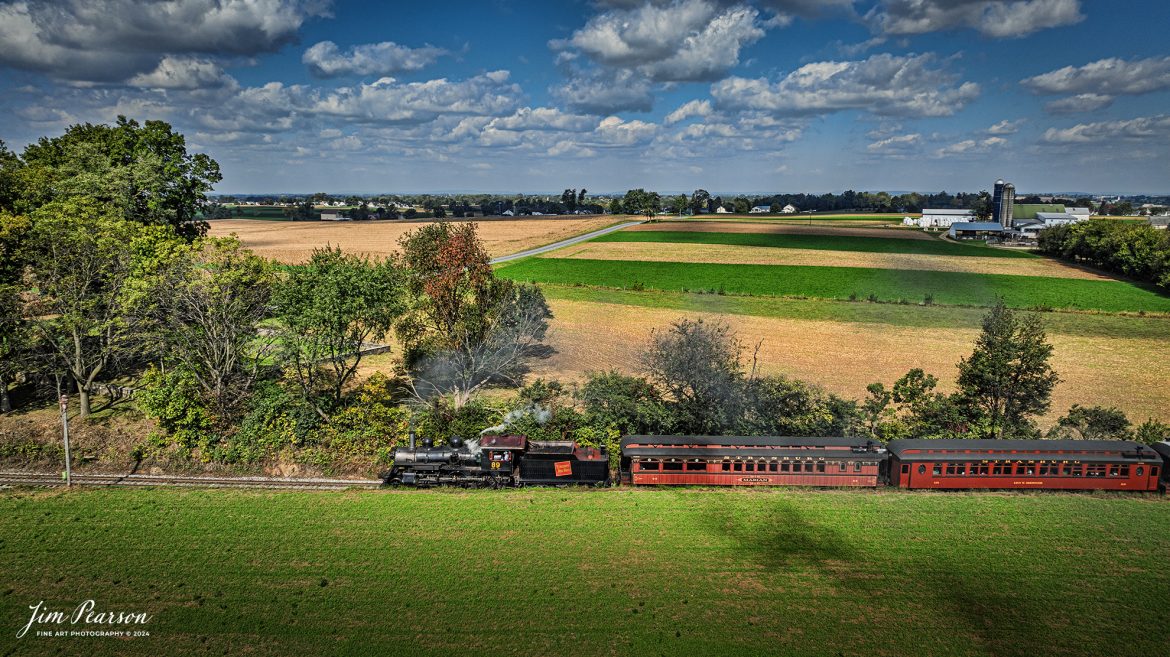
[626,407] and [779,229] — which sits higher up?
[779,229]

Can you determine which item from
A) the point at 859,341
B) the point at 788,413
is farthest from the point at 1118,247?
the point at 788,413

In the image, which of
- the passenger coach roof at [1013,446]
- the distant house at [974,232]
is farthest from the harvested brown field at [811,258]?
the passenger coach roof at [1013,446]

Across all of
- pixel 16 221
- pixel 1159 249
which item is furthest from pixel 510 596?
pixel 1159 249

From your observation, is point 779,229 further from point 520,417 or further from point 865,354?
point 520,417

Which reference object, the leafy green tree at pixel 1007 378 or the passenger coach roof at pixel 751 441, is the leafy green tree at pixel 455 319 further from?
the leafy green tree at pixel 1007 378

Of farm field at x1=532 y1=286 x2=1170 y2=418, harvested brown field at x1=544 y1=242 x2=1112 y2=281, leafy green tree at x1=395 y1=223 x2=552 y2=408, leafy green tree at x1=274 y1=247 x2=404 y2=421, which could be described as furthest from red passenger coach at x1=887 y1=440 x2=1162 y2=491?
harvested brown field at x1=544 y1=242 x2=1112 y2=281

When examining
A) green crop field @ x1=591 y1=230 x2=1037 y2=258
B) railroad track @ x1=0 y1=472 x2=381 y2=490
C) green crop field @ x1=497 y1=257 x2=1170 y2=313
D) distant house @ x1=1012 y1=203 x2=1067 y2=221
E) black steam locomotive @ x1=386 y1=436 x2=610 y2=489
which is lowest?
railroad track @ x1=0 y1=472 x2=381 y2=490

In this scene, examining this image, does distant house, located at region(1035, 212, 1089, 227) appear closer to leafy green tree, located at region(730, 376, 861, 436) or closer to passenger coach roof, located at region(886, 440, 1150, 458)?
passenger coach roof, located at region(886, 440, 1150, 458)
